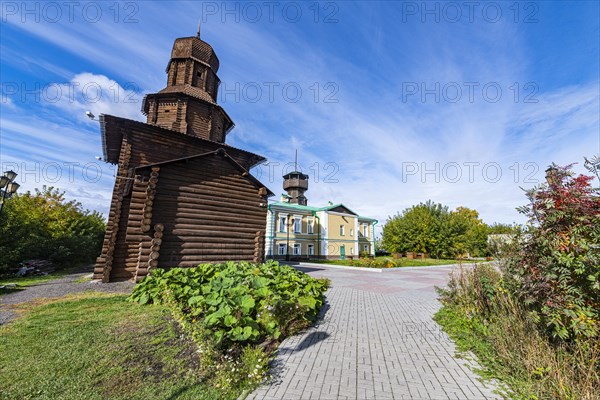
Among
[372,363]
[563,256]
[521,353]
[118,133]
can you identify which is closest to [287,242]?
[118,133]

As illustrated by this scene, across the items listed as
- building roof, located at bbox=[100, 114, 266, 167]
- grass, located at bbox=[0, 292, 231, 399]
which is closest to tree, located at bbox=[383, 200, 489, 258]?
building roof, located at bbox=[100, 114, 266, 167]

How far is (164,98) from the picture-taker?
1503 centimetres

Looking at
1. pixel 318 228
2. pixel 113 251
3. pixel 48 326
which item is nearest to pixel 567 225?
pixel 48 326

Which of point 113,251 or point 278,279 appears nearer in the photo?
point 278,279

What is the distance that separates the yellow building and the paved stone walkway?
20829 millimetres

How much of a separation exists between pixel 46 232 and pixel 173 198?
11140 mm

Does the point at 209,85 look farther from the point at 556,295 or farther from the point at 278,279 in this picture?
the point at 556,295

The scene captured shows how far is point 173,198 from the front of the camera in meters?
10.7

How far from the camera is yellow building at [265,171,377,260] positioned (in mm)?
27781

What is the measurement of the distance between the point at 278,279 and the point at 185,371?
3.41 metres

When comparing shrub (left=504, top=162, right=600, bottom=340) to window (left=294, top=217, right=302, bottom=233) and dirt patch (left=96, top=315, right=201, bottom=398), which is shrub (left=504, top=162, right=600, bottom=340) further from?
window (left=294, top=217, right=302, bottom=233)

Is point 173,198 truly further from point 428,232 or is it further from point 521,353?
point 428,232

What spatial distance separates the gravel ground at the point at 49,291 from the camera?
21.8 feet

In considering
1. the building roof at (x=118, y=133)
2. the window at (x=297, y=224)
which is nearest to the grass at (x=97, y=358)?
the building roof at (x=118, y=133)
